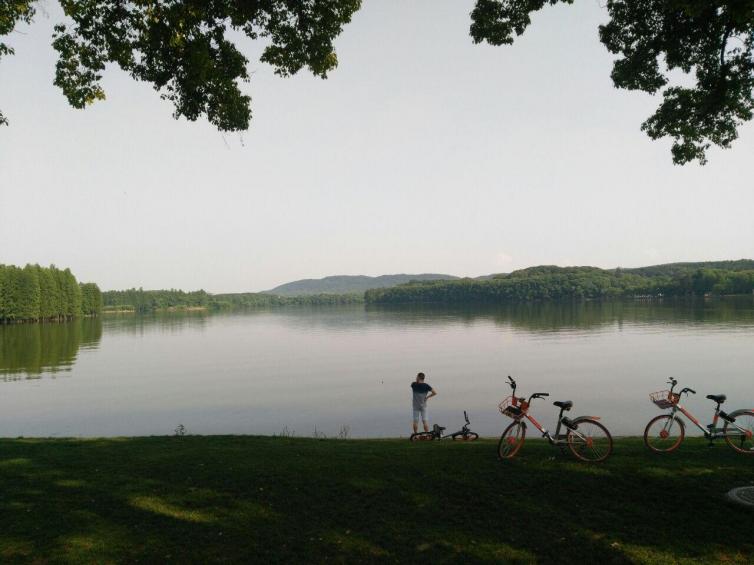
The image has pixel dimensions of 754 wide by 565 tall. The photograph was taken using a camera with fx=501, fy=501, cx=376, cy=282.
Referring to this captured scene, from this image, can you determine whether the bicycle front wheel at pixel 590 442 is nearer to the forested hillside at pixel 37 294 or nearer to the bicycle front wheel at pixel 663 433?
the bicycle front wheel at pixel 663 433

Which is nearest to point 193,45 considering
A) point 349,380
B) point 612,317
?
point 349,380

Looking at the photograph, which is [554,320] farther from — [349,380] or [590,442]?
[590,442]

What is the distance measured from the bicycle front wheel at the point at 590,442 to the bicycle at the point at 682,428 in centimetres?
156

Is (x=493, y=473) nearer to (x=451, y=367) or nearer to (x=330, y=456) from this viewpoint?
(x=330, y=456)

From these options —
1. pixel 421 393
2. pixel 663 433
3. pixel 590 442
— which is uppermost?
pixel 590 442


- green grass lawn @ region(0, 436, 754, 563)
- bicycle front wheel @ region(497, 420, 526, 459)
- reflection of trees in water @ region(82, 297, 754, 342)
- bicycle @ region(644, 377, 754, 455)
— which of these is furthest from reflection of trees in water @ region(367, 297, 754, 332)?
green grass lawn @ region(0, 436, 754, 563)

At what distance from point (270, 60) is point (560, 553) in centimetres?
1133

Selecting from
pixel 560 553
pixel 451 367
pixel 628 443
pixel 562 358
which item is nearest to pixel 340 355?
pixel 451 367

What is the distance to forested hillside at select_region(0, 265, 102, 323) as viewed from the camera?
442 feet

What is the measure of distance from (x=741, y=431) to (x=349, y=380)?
31.8 metres

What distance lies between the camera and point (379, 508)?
28.8ft

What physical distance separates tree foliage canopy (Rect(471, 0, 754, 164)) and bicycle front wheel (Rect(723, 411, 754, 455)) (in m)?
7.65

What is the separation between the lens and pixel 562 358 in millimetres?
49250

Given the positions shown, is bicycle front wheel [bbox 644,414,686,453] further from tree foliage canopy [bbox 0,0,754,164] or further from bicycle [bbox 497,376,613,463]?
tree foliage canopy [bbox 0,0,754,164]
